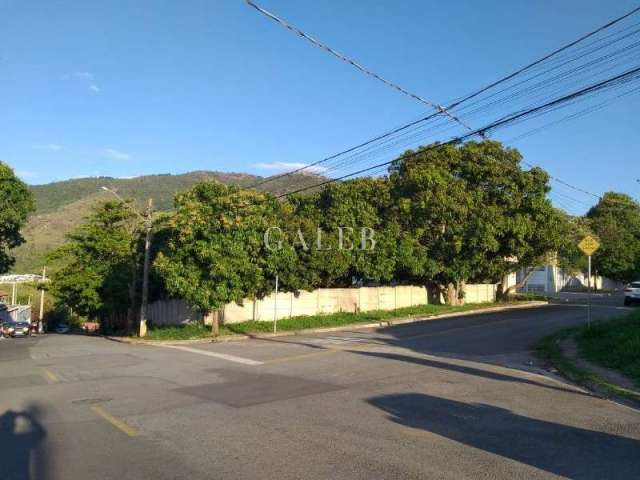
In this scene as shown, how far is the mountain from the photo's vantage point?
9293 cm

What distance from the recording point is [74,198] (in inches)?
4648

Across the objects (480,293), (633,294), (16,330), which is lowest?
(16,330)

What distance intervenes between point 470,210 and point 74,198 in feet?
331

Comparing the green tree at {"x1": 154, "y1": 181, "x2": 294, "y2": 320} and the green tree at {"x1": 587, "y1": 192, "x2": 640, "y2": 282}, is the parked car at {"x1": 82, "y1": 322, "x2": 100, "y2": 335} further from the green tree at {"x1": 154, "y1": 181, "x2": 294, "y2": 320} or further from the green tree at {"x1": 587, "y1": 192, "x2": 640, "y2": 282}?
the green tree at {"x1": 587, "y1": 192, "x2": 640, "y2": 282}

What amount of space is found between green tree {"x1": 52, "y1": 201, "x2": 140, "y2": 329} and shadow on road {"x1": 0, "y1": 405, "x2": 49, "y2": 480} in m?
31.1

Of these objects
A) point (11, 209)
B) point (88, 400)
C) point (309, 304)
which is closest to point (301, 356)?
point (88, 400)

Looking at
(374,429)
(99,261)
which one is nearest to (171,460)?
(374,429)

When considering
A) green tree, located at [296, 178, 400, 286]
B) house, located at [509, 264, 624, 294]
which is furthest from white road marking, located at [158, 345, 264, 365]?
house, located at [509, 264, 624, 294]

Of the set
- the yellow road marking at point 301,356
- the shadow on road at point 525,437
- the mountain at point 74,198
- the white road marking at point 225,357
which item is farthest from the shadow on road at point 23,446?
the mountain at point 74,198

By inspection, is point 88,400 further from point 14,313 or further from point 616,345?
point 14,313

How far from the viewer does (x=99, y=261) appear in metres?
41.8

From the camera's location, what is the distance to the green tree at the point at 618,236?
207ft

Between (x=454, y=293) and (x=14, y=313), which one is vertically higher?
(x=454, y=293)

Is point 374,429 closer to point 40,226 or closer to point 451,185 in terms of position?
point 451,185
